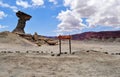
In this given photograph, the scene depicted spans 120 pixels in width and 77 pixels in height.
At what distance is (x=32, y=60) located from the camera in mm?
12141

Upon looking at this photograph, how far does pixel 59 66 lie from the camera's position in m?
10.8

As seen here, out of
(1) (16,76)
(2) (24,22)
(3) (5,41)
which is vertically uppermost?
(2) (24,22)

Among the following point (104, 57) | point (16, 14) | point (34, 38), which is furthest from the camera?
point (16, 14)

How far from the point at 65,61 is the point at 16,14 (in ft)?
81.1

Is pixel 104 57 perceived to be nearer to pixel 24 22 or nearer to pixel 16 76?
pixel 16 76

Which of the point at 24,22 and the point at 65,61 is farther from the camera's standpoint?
the point at 24,22

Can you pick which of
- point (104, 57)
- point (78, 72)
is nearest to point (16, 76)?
point (78, 72)

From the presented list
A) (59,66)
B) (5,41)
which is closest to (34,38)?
(5,41)

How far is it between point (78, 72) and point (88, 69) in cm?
80

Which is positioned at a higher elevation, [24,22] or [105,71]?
[24,22]

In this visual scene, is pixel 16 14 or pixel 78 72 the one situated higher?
pixel 16 14

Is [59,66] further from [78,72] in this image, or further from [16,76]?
[16,76]

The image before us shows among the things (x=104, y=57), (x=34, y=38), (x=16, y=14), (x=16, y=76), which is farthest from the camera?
(x=16, y=14)

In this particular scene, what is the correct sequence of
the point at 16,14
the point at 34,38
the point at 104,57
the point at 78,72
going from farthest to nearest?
the point at 16,14 → the point at 34,38 → the point at 104,57 → the point at 78,72
